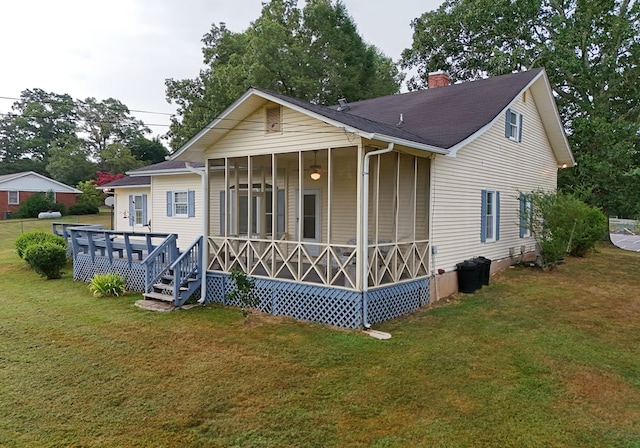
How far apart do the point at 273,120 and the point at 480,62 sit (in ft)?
61.6

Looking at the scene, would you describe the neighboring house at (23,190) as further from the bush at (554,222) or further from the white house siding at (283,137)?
the bush at (554,222)

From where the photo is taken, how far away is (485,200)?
35.5 feet

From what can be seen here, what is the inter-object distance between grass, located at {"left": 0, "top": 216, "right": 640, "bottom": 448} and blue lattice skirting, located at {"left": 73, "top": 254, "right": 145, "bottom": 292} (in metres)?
1.63

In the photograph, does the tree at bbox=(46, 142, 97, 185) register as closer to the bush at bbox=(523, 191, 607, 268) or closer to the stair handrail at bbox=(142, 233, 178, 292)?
the stair handrail at bbox=(142, 233, 178, 292)

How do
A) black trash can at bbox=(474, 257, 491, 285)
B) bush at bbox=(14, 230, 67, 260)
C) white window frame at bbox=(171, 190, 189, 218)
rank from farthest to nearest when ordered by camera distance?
white window frame at bbox=(171, 190, 189, 218) → bush at bbox=(14, 230, 67, 260) → black trash can at bbox=(474, 257, 491, 285)

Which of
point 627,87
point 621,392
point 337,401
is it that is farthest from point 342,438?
point 627,87

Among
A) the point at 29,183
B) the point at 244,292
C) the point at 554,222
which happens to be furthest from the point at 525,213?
the point at 29,183

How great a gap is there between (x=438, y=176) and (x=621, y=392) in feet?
17.1

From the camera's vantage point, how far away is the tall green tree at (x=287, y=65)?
23.0 m

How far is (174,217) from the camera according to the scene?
15203 mm

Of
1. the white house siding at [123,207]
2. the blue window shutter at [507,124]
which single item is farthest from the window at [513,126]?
the white house siding at [123,207]

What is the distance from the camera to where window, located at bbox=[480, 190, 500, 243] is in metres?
10.9

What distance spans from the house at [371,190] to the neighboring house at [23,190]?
1119 inches

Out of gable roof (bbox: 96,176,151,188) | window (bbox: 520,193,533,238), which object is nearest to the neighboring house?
gable roof (bbox: 96,176,151,188)
